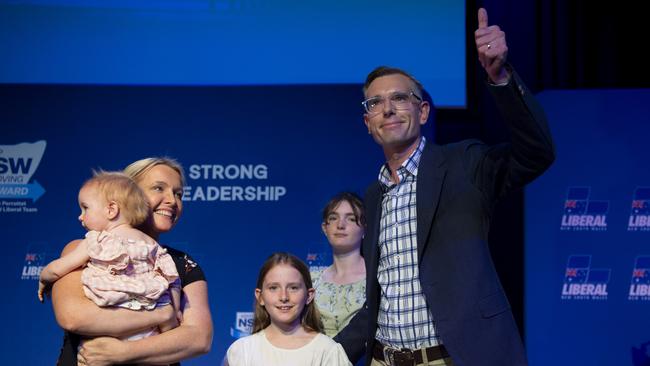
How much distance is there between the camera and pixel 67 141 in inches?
206

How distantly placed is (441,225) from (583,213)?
3.00 m

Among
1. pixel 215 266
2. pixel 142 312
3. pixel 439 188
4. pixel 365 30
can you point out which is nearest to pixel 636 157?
pixel 365 30

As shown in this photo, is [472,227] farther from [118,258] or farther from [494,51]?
[118,258]

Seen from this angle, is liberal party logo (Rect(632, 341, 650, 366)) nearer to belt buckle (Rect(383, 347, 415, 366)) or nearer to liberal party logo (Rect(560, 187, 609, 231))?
liberal party logo (Rect(560, 187, 609, 231))

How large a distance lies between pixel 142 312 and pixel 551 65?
14.9 feet

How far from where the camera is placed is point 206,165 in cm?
523

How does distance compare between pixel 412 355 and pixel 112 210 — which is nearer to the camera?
pixel 112 210

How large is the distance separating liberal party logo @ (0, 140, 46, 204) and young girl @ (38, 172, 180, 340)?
10.0 ft

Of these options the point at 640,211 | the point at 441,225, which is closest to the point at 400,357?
the point at 441,225

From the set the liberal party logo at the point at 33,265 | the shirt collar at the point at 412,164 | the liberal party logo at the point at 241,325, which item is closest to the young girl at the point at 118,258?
the shirt collar at the point at 412,164

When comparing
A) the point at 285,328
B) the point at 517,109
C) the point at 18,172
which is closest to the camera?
the point at 517,109

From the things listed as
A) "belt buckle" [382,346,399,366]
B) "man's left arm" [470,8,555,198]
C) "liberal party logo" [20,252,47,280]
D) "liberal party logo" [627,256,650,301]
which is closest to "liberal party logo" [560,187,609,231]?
"liberal party logo" [627,256,650,301]

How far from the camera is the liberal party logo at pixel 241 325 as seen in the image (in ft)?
16.6

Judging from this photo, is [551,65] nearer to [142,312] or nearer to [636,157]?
[636,157]
